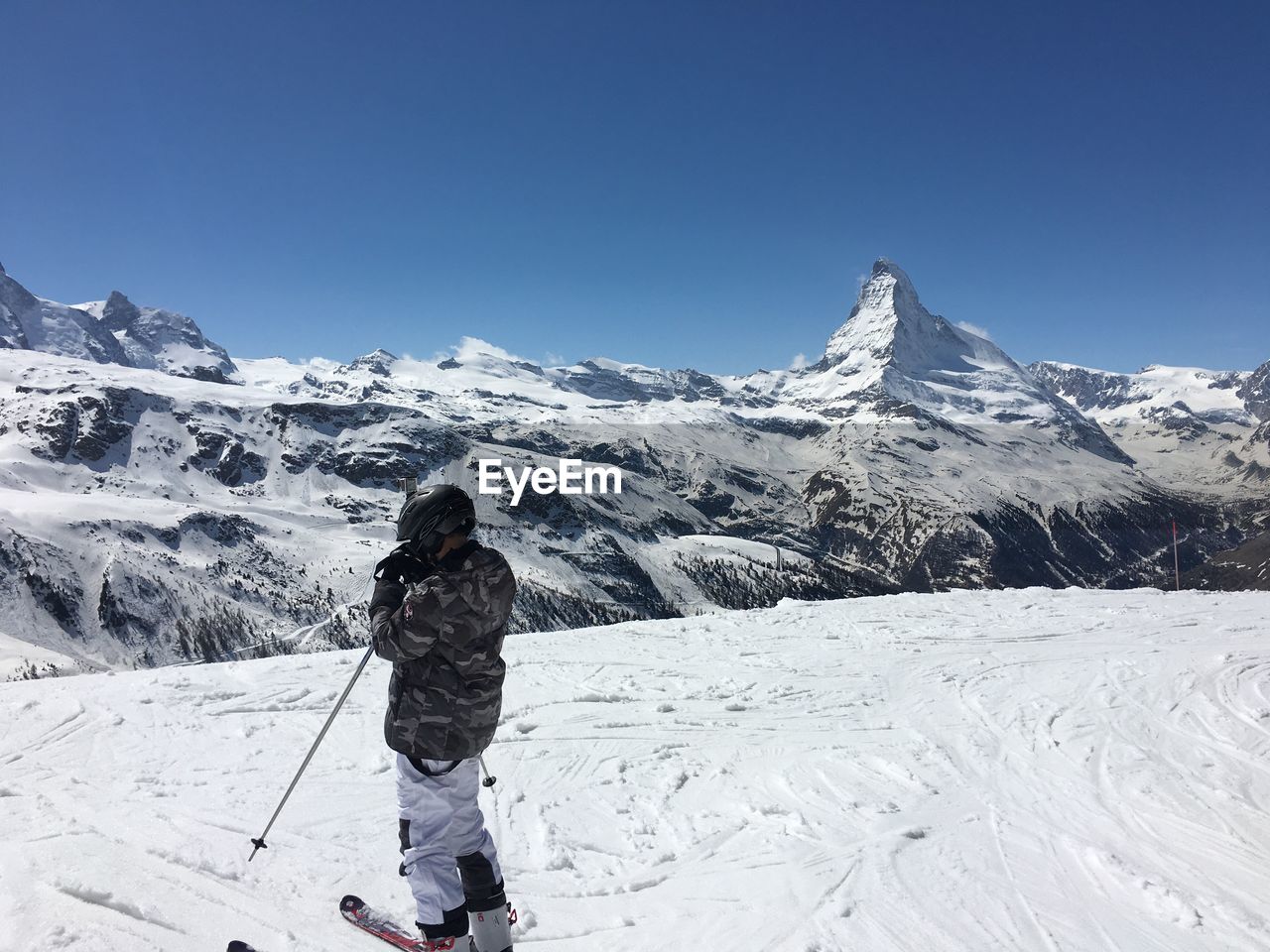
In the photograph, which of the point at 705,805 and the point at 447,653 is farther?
the point at 705,805

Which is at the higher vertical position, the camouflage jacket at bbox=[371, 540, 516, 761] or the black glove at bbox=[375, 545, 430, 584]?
the black glove at bbox=[375, 545, 430, 584]

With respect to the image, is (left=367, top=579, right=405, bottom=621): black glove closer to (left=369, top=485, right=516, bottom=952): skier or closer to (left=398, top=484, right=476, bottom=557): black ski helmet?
(left=369, top=485, right=516, bottom=952): skier

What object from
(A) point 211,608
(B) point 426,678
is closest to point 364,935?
(B) point 426,678

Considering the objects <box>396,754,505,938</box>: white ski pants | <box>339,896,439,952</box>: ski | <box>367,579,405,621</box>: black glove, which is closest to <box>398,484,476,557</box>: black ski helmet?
<box>367,579,405,621</box>: black glove

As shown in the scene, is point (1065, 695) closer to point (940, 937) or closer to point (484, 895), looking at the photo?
point (940, 937)

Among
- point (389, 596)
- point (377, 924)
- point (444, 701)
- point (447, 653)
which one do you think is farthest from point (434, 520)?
point (377, 924)

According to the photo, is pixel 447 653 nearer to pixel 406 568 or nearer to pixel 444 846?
pixel 406 568

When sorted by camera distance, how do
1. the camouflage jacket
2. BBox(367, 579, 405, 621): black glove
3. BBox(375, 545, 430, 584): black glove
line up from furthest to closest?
1. BBox(375, 545, 430, 584): black glove
2. BBox(367, 579, 405, 621): black glove
3. the camouflage jacket
